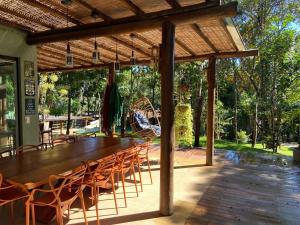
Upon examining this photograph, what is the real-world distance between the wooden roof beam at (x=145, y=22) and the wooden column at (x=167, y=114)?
0.13 metres

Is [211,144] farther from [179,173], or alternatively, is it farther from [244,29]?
[244,29]

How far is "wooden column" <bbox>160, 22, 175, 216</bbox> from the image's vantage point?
10.3 feet

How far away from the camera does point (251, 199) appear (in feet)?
11.9

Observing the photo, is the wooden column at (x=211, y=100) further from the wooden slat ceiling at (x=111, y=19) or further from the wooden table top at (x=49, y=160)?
the wooden table top at (x=49, y=160)

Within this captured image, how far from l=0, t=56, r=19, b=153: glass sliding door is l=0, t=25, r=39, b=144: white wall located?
0.09 meters

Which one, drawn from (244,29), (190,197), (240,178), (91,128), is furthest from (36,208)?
(91,128)

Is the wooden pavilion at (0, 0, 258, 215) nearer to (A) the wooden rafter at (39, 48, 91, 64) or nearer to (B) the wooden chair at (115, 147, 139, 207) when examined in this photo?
(B) the wooden chair at (115, 147, 139, 207)

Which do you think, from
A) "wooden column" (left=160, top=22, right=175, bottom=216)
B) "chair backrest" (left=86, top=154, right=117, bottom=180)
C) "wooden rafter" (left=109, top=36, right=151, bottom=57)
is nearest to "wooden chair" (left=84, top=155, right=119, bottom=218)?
"chair backrest" (left=86, top=154, right=117, bottom=180)

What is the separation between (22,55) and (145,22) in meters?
2.43

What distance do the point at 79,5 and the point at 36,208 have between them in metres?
2.41

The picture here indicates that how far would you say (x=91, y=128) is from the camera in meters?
12.9

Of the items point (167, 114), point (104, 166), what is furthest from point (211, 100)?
point (104, 166)

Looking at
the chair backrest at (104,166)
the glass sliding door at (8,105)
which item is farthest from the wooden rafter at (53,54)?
the chair backrest at (104,166)

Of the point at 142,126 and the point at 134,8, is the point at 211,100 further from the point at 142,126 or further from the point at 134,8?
the point at 134,8
